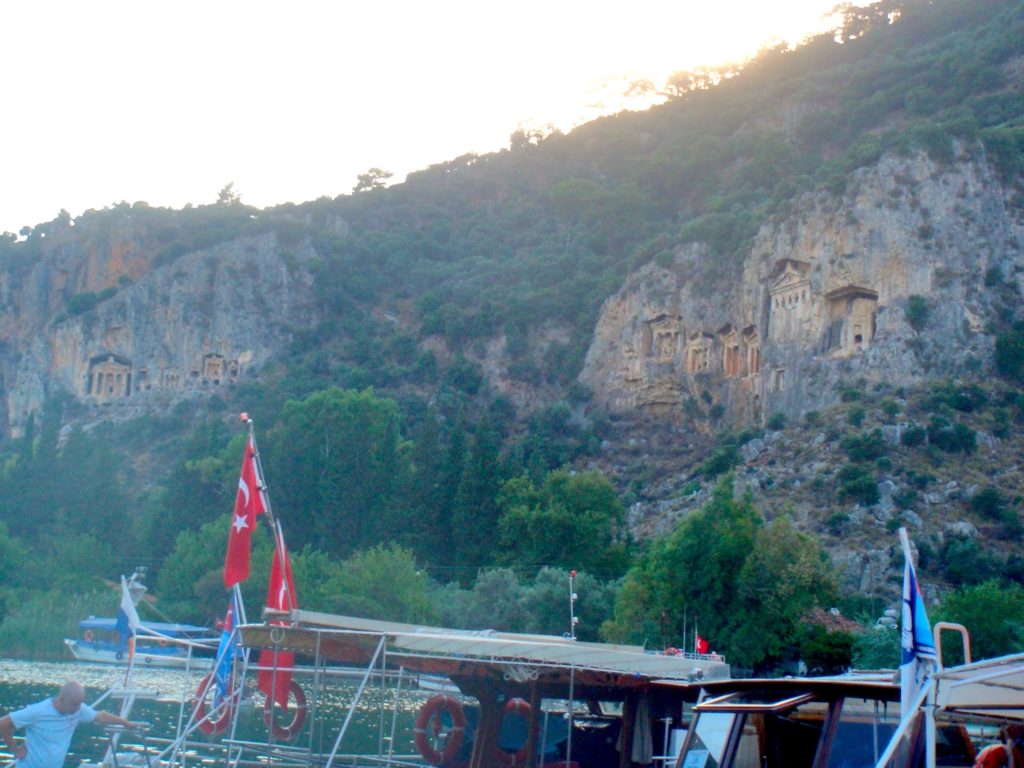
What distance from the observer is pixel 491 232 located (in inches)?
4547

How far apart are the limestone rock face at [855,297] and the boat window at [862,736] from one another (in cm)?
5422

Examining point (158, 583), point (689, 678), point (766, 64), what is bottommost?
point (158, 583)

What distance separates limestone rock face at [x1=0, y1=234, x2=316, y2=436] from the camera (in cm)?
9975

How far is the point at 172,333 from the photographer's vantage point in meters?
101

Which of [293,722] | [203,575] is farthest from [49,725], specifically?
[203,575]

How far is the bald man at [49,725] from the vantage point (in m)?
12.8

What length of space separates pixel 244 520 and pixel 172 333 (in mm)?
83770

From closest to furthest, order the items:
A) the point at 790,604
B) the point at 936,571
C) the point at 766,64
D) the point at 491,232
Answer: the point at 790,604, the point at 936,571, the point at 491,232, the point at 766,64

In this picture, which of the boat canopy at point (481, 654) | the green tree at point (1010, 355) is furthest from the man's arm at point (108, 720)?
the green tree at point (1010, 355)

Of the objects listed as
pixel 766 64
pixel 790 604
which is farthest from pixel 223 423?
pixel 766 64

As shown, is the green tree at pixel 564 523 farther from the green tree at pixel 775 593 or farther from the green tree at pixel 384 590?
the green tree at pixel 775 593

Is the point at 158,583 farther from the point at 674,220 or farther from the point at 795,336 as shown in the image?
the point at 674,220

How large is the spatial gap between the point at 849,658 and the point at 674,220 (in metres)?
68.3

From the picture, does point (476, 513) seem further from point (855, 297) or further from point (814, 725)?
point (814, 725)
